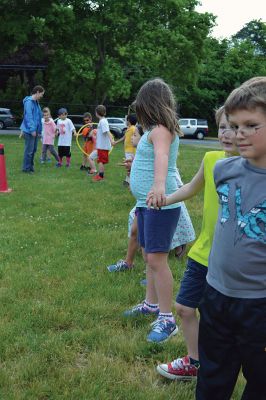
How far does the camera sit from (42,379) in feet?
10.0

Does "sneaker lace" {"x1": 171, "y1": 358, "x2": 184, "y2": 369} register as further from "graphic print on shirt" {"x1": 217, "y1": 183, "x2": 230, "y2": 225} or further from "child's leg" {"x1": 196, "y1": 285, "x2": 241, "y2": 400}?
"graphic print on shirt" {"x1": 217, "y1": 183, "x2": 230, "y2": 225}

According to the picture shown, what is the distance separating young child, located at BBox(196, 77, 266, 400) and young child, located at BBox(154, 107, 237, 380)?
45cm

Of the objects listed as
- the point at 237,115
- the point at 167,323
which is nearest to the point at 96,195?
the point at 167,323

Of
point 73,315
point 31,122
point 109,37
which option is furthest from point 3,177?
point 109,37

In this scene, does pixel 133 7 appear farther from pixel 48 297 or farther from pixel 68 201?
pixel 48 297

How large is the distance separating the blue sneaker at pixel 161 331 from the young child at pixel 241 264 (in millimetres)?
1322

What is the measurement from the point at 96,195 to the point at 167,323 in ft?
20.0

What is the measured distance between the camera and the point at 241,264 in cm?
210

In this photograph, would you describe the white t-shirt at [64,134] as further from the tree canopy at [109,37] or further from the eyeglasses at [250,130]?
the tree canopy at [109,37]

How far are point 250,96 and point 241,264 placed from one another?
0.68 m

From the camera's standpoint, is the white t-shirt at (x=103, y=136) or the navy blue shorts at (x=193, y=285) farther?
the white t-shirt at (x=103, y=136)

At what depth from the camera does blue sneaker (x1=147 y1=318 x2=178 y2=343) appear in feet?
11.7

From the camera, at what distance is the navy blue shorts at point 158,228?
3443 millimetres

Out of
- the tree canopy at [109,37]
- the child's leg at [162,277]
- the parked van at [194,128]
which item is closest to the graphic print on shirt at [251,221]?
the child's leg at [162,277]
